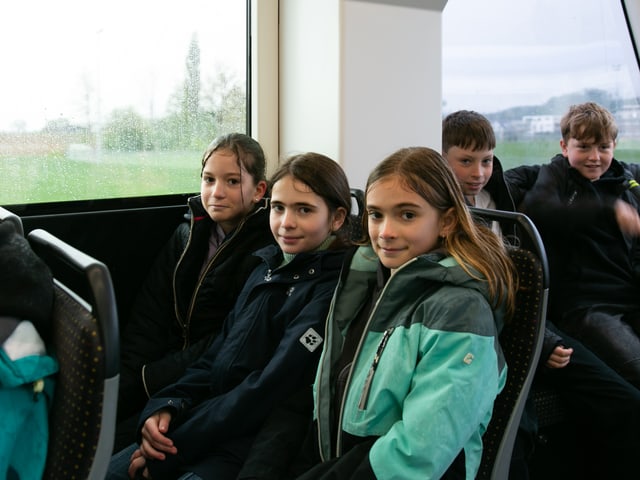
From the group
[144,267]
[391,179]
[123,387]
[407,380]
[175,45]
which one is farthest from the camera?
[175,45]

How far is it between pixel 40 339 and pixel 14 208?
127 cm

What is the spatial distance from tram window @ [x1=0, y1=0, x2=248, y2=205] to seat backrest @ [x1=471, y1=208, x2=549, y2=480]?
1617 millimetres

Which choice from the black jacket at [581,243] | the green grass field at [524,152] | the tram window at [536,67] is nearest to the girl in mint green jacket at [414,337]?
the black jacket at [581,243]

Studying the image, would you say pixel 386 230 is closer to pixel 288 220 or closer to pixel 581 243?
pixel 288 220

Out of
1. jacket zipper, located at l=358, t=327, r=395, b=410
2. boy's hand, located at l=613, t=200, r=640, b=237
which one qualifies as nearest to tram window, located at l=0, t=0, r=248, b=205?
jacket zipper, located at l=358, t=327, r=395, b=410

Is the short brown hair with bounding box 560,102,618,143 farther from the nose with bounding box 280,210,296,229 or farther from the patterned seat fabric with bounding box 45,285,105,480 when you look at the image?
the patterned seat fabric with bounding box 45,285,105,480

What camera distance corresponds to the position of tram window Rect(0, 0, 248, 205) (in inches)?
91.4

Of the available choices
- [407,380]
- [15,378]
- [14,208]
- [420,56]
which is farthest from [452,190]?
[14,208]

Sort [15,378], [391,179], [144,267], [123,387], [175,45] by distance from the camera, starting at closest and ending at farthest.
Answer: [15,378]
[391,179]
[123,387]
[144,267]
[175,45]

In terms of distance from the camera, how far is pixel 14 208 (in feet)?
7.45

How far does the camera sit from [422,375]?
134 cm

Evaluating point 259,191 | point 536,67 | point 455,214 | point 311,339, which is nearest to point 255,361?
point 311,339

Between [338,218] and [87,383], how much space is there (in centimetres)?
102

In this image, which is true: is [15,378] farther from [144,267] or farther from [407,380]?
[144,267]
